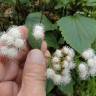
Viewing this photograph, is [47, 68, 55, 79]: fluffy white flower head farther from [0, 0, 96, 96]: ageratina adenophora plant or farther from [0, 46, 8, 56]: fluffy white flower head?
[0, 46, 8, 56]: fluffy white flower head

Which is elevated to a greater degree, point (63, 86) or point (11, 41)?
point (11, 41)

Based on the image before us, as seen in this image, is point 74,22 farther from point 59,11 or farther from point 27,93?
point 27,93

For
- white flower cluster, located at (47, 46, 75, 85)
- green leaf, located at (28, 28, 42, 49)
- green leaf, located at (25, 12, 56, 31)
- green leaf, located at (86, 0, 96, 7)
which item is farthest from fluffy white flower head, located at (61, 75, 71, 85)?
green leaf, located at (86, 0, 96, 7)

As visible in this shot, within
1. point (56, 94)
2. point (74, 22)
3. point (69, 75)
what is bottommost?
point (56, 94)

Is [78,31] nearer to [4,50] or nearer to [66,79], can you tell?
[66,79]

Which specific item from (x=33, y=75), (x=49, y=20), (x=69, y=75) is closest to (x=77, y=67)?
(x=69, y=75)

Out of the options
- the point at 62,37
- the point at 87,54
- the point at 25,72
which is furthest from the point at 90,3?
the point at 25,72

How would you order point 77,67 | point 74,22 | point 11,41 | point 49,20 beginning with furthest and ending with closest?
point 49,20 < point 74,22 < point 77,67 < point 11,41
